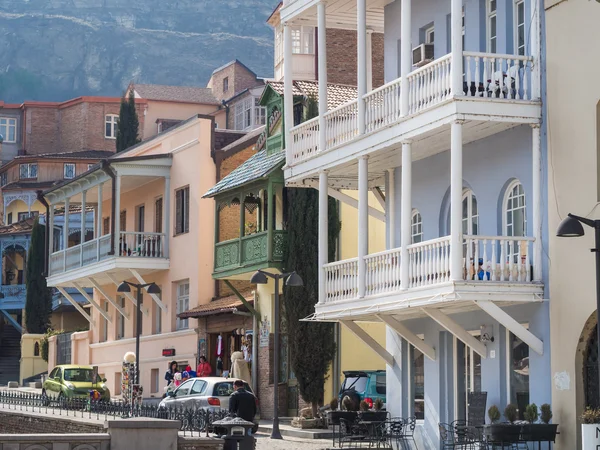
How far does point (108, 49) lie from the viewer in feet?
491

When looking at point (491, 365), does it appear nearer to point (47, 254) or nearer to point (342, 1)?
point (342, 1)

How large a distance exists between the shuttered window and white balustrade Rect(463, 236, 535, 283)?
70.9ft

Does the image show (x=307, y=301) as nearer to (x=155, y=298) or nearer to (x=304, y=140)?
(x=304, y=140)

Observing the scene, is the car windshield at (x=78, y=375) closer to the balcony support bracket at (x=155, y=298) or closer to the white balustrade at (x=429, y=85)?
the balcony support bracket at (x=155, y=298)

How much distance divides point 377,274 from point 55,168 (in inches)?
2279

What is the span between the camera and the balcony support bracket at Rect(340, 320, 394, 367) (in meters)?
27.1

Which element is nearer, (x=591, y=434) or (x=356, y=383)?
(x=591, y=434)

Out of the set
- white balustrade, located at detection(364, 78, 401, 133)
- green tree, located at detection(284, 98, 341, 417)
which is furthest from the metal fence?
white balustrade, located at detection(364, 78, 401, 133)

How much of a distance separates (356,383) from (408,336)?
5.02m

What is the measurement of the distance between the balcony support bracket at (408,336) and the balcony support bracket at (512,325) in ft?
12.9

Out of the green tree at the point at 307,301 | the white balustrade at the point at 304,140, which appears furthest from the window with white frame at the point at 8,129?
the white balustrade at the point at 304,140

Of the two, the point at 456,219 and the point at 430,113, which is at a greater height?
the point at 430,113

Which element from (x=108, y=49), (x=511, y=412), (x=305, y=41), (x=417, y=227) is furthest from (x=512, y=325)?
(x=108, y=49)

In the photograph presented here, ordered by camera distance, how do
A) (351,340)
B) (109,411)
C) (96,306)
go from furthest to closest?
1. (96,306)
2. (351,340)
3. (109,411)
